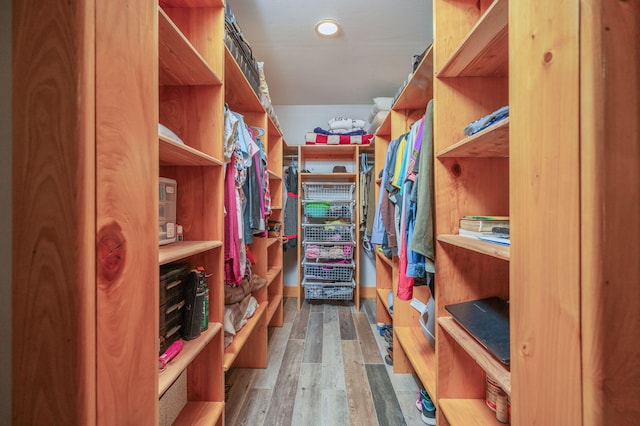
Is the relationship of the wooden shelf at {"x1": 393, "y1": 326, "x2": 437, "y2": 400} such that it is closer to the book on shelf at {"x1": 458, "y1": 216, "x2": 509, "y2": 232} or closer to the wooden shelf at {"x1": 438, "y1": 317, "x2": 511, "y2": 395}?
the wooden shelf at {"x1": 438, "y1": 317, "x2": 511, "y2": 395}

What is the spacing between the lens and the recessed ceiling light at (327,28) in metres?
1.73

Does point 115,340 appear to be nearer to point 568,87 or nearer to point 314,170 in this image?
point 568,87

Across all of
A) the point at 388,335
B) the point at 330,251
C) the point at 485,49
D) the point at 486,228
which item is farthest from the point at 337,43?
the point at 388,335

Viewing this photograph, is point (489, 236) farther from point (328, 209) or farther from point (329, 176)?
point (329, 176)

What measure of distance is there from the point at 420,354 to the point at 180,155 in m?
1.54

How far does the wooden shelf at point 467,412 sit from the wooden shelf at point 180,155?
1.33 metres

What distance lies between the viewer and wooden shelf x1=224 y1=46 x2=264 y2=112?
4.02 ft

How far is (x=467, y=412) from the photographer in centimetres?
99

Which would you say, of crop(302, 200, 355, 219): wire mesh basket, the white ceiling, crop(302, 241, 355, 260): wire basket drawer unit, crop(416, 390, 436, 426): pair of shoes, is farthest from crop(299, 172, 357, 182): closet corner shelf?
crop(416, 390, 436, 426): pair of shoes

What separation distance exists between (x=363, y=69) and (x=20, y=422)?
263cm

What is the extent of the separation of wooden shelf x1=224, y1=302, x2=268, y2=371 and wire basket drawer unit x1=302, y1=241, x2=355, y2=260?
1.03 metres

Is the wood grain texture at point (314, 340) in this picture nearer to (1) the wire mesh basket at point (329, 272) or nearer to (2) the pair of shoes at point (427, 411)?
(1) the wire mesh basket at point (329, 272)

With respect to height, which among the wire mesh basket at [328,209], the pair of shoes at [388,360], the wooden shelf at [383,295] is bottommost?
the pair of shoes at [388,360]

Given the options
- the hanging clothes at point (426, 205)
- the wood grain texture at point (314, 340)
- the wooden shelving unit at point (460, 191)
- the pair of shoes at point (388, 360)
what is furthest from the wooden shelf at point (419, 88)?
the wood grain texture at point (314, 340)
